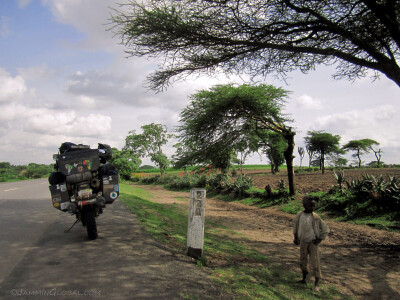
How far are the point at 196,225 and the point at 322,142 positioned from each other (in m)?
41.2

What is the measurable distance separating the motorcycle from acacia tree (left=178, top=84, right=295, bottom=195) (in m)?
8.96

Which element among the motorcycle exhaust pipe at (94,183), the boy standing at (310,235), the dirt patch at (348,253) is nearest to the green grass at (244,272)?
the boy standing at (310,235)

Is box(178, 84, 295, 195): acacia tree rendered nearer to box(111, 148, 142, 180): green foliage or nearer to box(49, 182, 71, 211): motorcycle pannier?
box(49, 182, 71, 211): motorcycle pannier

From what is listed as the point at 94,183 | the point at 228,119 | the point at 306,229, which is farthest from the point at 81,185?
the point at 228,119

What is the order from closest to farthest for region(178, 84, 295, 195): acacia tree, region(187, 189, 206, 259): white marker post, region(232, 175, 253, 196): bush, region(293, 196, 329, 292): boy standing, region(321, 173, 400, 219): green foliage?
region(293, 196, 329, 292): boy standing < region(187, 189, 206, 259): white marker post < region(321, 173, 400, 219): green foliage < region(178, 84, 295, 195): acacia tree < region(232, 175, 253, 196): bush

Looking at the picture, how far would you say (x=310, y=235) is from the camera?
4.83 meters

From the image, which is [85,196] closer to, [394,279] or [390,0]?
[394,279]

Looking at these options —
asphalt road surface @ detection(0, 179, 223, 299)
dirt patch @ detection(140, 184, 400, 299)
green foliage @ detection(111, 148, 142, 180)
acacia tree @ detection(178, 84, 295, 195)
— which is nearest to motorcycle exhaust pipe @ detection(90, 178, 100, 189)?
asphalt road surface @ detection(0, 179, 223, 299)

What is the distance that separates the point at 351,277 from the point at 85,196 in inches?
221

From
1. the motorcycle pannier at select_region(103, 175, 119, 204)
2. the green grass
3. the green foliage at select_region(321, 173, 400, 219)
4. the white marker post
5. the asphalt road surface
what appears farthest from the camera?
the green foliage at select_region(321, 173, 400, 219)

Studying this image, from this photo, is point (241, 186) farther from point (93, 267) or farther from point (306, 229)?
point (93, 267)

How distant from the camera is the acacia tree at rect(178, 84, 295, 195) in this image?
14.4 metres

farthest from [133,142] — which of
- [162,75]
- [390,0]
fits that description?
[390,0]

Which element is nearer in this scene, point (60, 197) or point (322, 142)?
point (60, 197)
